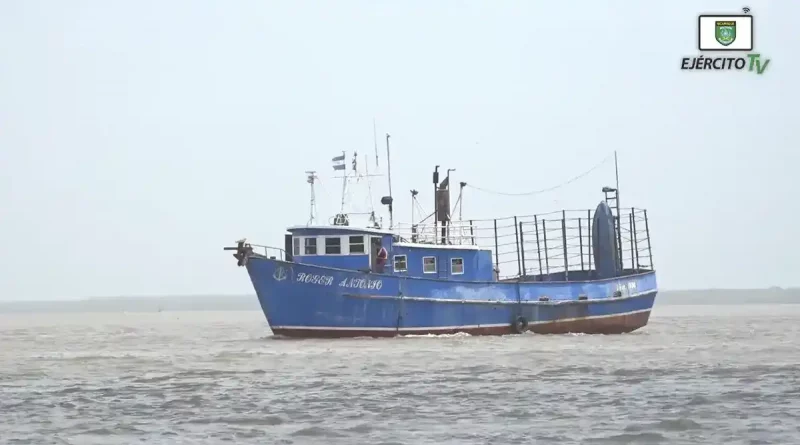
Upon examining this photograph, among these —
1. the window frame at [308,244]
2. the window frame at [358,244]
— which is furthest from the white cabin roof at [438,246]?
the window frame at [308,244]

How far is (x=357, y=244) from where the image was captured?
145ft

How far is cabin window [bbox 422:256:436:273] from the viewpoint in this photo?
45.8 metres

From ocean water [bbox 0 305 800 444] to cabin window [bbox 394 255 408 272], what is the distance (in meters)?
3.12

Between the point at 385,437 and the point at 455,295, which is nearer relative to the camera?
the point at 385,437

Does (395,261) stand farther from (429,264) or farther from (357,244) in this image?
(429,264)

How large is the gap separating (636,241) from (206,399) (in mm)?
34428

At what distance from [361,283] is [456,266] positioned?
4.79 m

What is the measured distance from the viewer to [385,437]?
21219 mm

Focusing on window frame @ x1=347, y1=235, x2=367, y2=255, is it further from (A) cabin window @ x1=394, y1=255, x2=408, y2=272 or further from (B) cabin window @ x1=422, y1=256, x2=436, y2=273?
(B) cabin window @ x1=422, y1=256, x2=436, y2=273

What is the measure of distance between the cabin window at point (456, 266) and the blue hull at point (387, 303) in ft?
3.47

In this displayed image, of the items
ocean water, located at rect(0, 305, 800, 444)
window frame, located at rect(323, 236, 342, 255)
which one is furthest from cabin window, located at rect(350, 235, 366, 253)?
ocean water, located at rect(0, 305, 800, 444)

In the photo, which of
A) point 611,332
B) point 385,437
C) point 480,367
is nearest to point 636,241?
point 611,332

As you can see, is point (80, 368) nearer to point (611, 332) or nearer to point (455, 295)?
point (455, 295)

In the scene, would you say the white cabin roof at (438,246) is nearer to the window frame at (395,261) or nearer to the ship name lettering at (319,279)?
the window frame at (395,261)
